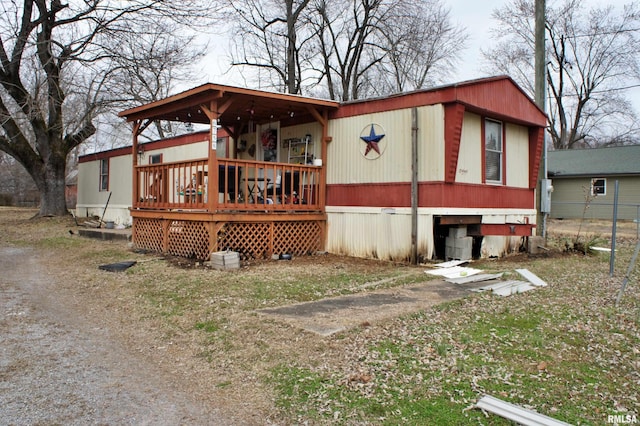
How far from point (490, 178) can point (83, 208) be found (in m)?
17.5

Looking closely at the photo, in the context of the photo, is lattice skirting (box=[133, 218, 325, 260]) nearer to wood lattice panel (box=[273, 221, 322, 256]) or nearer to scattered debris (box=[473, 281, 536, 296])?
wood lattice panel (box=[273, 221, 322, 256])

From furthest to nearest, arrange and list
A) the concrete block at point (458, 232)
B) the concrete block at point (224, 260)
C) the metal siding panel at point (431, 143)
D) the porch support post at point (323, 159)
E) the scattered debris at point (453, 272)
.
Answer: the porch support post at point (323, 159) → the concrete block at point (458, 232) → the metal siding panel at point (431, 143) → the concrete block at point (224, 260) → the scattered debris at point (453, 272)

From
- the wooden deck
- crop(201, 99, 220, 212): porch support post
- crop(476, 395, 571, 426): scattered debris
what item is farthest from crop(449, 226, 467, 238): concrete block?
crop(476, 395, 571, 426): scattered debris

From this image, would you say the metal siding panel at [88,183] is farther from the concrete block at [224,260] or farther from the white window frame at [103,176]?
the concrete block at [224,260]

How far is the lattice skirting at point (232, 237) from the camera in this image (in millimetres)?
9008

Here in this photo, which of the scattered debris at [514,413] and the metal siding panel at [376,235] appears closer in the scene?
the scattered debris at [514,413]

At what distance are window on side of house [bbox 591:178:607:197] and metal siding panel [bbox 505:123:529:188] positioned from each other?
16.6m

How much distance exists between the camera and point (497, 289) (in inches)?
251

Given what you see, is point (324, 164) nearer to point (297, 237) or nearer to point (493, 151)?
point (297, 237)

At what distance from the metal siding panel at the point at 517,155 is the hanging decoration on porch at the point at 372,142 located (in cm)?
309

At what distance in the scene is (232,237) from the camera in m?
9.07

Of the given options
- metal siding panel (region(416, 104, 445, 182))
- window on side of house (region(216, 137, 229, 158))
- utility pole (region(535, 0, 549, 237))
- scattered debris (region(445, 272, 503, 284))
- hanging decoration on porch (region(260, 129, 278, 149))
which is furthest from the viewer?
window on side of house (region(216, 137, 229, 158))

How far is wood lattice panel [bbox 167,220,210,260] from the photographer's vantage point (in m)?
9.08

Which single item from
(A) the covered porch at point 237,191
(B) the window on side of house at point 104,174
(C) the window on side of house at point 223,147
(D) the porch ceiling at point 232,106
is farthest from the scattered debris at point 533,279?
(B) the window on side of house at point 104,174
